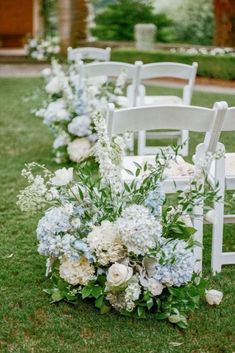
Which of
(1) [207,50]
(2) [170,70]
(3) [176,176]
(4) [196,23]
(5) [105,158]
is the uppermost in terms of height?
(5) [105,158]

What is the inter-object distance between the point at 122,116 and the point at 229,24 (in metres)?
15.7

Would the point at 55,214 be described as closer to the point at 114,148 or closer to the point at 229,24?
the point at 114,148

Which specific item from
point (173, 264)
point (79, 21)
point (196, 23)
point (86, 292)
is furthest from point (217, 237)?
point (196, 23)

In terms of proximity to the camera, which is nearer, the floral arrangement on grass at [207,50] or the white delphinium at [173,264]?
the white delphinium at [173,264]

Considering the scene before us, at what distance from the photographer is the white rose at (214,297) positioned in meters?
3.69

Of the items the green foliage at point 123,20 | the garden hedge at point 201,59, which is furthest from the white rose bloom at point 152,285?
the green foliage at point 123,20

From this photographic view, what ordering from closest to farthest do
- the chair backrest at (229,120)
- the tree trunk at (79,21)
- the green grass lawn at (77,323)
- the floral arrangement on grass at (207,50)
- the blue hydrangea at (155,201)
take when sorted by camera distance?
the green grass lawn at (77,323), the blue hydrangea at (155,201), the chair backrest at (229,120), the floral arrangement on grass at (207,50), the tree trunk at (79,21)

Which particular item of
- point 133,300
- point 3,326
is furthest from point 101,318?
point 3,326

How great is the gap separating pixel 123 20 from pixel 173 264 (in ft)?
65.1

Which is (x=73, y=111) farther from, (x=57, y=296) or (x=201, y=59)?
(x=201, y=59)

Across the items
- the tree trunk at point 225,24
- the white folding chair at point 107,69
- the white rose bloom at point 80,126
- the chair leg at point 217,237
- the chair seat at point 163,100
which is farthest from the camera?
the tree trunk at point 225,24

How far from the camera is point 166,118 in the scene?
143 inches

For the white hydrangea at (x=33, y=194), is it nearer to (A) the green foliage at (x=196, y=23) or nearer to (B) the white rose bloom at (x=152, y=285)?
(B) the white rose bloom at (x=152, y=285)

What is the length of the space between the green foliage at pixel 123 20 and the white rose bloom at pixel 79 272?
19606 millimetres
